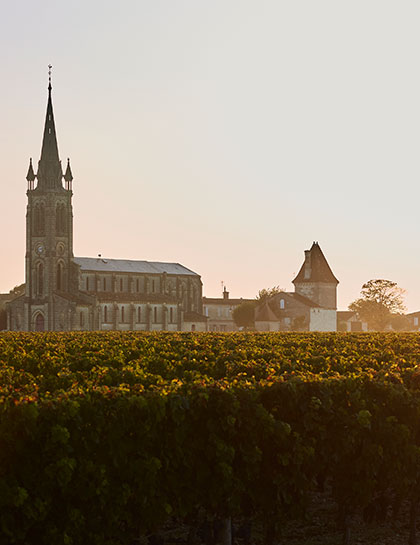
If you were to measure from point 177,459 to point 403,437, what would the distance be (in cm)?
519

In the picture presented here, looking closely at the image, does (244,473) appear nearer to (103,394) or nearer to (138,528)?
(138,528)

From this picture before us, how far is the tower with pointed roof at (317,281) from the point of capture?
125062 mm

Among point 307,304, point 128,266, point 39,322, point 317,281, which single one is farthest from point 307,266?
point 39,322

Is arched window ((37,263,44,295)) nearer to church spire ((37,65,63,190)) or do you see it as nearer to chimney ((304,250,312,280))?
church spire ((37,65,63,190))

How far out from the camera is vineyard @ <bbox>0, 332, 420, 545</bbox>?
11.7 m

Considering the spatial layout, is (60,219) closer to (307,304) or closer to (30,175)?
(30,175)

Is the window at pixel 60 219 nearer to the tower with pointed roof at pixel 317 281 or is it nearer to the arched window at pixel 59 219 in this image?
the arched window at pixel 59 219

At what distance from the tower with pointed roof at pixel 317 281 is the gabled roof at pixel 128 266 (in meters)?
17.1

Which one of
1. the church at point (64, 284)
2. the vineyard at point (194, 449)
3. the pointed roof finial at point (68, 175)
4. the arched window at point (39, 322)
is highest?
the pointed roof finial at point (68, 175)

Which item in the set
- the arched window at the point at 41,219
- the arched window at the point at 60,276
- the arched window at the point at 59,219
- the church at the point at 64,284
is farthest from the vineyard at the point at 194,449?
the arched window at the point at 41,219

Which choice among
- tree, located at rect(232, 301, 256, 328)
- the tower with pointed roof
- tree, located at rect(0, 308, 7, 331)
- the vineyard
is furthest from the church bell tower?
the vineyard

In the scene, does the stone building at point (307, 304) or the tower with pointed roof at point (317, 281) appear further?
the tower with pointed roof at point (317, 281)

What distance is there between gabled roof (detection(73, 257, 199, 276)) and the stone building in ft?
48.8

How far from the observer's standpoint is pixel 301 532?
17.4m
